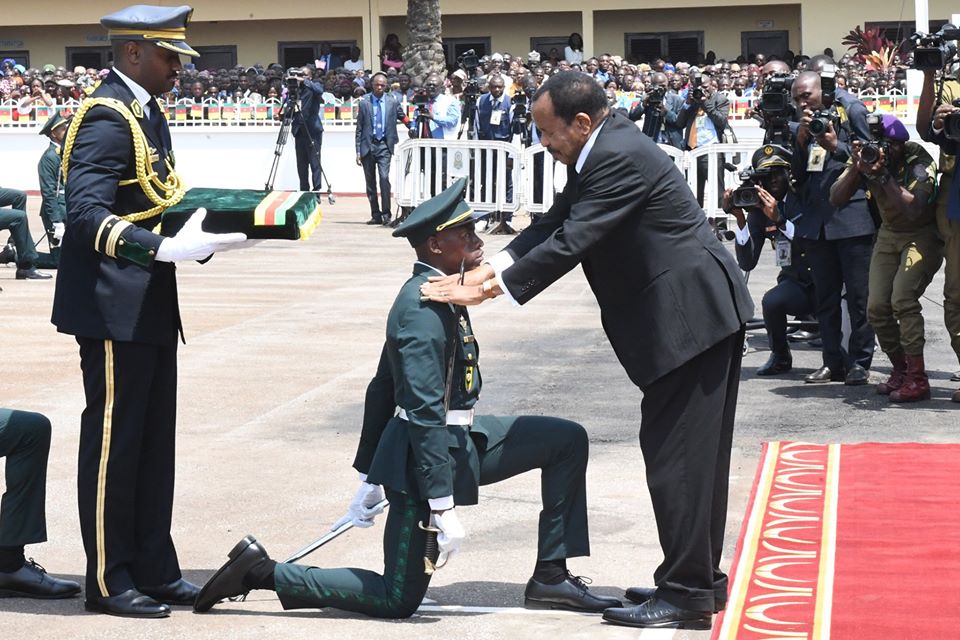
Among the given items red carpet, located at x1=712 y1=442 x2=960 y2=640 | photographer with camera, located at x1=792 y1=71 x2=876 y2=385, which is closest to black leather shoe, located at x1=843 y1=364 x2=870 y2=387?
photographer with camera, located at x1=792 y1=71 x2=876 y2=385

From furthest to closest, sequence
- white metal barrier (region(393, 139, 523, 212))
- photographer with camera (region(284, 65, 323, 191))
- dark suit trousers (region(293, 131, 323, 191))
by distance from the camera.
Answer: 1. dark suit trousers (region(293, 131, 323, 191))
2. photographer with camera (region(284, 65, 323, 191))
3. white metal barrier (region(393, 139, 523, 212))

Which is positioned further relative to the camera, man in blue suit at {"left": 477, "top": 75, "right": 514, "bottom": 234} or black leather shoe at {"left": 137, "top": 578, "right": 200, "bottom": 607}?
man in blue suit at {"left": 477, "top": 75, "right": 514, "bottom": 234}

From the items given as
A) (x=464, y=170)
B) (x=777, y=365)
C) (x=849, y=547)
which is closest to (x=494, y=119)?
(x=464, y=170)

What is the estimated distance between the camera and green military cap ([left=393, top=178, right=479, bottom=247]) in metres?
4.96

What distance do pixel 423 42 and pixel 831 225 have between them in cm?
2143

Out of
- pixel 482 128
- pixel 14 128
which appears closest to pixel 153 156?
pixel 482 128

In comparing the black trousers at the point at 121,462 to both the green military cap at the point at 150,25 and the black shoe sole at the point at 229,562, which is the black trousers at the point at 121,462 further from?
the green military cap at the point at 150,25

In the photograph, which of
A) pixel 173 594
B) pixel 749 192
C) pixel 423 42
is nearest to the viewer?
pixel 173 594

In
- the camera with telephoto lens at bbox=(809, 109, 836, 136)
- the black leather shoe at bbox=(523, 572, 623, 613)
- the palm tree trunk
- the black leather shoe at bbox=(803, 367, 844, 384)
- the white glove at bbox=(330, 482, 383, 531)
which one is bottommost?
the black leather shoe at bbox=(523, 572, 623, 613)

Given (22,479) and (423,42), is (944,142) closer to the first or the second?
(22,479)

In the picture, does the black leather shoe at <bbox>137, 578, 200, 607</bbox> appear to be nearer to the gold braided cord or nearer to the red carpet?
the gold braided cord

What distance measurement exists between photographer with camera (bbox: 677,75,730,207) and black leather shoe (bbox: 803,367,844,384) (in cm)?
775

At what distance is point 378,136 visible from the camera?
20.0m

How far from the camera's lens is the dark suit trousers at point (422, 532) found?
16.2ft
